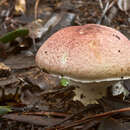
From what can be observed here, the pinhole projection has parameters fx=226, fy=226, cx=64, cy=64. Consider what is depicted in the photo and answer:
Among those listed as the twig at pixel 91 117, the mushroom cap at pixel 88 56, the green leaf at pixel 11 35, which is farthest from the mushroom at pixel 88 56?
the green leaf at pixel 11 35

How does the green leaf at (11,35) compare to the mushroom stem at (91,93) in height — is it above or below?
above

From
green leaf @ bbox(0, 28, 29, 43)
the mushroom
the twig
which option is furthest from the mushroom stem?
green leaf @ bbox(0, 28, 29, 43)

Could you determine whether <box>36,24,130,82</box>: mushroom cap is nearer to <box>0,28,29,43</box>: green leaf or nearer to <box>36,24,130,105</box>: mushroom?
<box>36,24,130,105</box>: mushroom

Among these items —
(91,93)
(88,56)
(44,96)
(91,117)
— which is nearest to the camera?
(88,56)

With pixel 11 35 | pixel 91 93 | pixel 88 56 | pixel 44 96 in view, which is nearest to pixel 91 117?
pixel 91 93

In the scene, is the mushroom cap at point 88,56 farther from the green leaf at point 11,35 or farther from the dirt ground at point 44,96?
the green leaf at point 11,35

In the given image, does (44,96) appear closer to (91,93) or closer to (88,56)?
A: (91,93)

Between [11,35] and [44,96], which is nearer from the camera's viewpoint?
[44,96]

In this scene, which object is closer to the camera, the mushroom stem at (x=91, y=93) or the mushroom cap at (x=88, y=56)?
the mushroom cap at (x=88, y=56)
